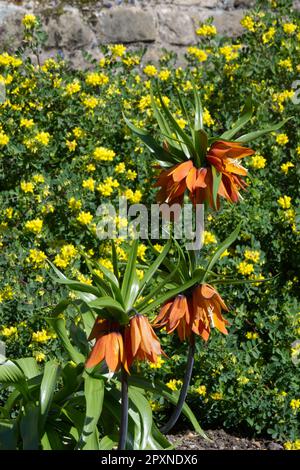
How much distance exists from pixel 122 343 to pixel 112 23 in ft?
11.9

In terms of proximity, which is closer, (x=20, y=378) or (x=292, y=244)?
(x=20, y=378)

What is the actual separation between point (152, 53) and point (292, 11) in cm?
88

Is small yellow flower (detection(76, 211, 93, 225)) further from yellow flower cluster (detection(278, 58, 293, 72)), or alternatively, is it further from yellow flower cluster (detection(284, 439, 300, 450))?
yellow flower cluster (detection(278, 58, 293, 72))

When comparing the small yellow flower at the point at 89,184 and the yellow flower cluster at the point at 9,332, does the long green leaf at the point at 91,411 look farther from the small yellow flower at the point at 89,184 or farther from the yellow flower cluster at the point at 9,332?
the small yellow flower at the point at 89,184

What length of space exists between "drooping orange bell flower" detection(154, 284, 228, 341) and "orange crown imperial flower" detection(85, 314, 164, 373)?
229 mm

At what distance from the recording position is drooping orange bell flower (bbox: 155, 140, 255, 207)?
2164mm

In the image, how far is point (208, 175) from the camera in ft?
7.18

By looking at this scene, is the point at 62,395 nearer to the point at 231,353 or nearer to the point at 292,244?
the point at 231,353

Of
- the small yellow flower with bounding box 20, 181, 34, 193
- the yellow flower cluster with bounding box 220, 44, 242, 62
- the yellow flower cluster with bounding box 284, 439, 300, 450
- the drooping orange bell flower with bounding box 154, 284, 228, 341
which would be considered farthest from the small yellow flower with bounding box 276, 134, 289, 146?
the drooping orange bell flower with bounding box 154, 284, 228, 341

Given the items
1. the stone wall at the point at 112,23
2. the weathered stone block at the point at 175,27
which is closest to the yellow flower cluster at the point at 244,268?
the stone wall at the point at 112,23

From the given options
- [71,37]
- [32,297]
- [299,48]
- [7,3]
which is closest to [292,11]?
[299,48]

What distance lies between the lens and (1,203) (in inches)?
141

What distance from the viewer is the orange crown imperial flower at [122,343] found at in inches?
75.5

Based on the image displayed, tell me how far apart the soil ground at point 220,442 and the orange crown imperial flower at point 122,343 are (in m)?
1.43
